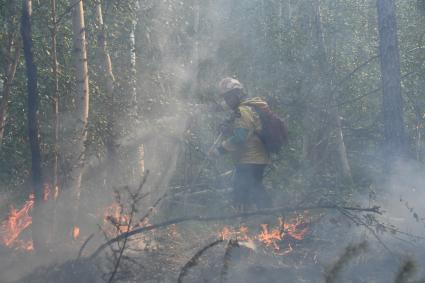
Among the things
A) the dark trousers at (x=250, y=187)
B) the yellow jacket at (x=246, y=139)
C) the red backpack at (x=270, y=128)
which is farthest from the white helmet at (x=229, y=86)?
the dark trousers at (x=250, y=187)

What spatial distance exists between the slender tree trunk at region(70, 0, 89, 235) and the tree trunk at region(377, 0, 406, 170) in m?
6.18

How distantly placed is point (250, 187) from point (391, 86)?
4414 mm

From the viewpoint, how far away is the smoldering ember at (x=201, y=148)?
5.85m

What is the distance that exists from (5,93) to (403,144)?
298 inches

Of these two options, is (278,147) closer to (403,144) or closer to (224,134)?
(224,134)

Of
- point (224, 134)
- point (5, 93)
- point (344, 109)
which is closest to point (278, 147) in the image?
point (224, 134)

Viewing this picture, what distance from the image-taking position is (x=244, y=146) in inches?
277

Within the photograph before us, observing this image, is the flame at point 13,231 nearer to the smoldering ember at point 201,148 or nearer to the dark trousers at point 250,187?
the smoldering ember at point 201,148

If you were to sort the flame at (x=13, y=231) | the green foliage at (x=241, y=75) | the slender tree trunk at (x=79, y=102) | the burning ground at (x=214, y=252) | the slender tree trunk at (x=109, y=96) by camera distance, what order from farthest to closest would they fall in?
the slender tree trunk at (x=109, y=96), the green foliage at (x=241, y=75), the slender tree trunk at (x=79, y=102), the flame at (x=13, y=231), the burning ground at (x=214, y=252)

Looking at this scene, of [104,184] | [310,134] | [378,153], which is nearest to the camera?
[104,184]

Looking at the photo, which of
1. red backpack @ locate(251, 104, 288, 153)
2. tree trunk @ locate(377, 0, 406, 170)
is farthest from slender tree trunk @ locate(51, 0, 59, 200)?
tree trunk @ locate(377, 0, 406, 170)

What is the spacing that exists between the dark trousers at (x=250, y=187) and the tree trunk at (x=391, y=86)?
3805 mm

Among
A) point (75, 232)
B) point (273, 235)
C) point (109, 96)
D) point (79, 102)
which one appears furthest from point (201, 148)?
point (75, 232)

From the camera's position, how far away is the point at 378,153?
11.8 meters
